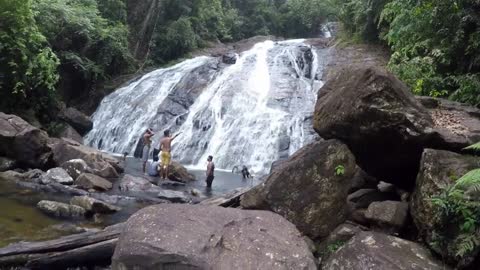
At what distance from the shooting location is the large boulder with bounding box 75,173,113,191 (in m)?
12.2

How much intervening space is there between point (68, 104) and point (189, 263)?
22040 mm

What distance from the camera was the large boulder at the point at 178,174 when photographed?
1487 centimetres

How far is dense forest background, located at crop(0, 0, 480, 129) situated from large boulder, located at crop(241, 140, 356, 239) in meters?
3.75

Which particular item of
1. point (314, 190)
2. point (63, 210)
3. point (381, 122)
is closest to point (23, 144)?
point (63, 210)

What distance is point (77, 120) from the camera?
21344mm

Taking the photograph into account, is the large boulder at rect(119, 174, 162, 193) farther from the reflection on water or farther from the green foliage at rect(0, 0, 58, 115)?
the green foliage at rect(0, 0, 58, 115)

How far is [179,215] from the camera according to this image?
5473 mm

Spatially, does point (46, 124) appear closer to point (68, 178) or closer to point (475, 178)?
point (68, 178)

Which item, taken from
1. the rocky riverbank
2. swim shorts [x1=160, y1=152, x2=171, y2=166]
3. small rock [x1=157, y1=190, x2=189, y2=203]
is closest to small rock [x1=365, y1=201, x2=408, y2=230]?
the rocky riverbank

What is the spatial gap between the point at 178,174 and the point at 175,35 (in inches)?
640

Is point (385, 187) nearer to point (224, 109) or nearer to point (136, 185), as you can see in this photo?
point (136, 185)

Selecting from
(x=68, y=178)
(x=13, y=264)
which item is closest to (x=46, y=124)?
(x=68, y=178)

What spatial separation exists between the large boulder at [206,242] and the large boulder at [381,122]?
168cm

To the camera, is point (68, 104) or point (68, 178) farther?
point (68, 104)
